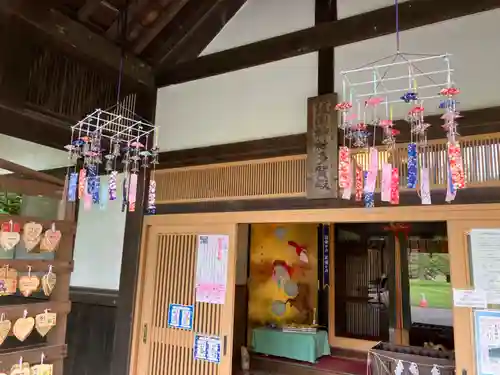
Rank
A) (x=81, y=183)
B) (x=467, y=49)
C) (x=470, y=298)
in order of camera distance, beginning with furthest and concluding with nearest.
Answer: (x=81, y=183) → (x=467, y=49) → (x=470, y=298)

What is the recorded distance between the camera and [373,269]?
5.87m

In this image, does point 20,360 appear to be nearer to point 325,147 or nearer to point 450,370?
point 325,147

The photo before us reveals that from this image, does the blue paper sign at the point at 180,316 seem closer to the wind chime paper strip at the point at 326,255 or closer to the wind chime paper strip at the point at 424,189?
the wind chime paper strip at the point at 424,189

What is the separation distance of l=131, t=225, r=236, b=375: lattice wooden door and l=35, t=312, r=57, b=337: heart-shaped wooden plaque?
52.0 inches

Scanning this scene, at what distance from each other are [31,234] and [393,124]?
263 cm

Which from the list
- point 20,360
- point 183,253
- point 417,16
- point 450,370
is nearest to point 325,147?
point 417,16

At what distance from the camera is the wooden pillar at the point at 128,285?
13.1 feet

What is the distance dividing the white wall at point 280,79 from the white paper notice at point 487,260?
0.89 meters

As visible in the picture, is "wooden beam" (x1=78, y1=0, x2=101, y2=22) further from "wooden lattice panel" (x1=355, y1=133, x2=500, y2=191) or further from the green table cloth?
the green table cloth

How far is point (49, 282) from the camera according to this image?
2.78 meters

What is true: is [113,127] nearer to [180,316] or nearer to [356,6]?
[180,316]

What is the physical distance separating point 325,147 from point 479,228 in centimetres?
122

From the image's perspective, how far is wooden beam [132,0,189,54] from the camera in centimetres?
400

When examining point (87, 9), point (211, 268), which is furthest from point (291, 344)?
point (87, 9)
